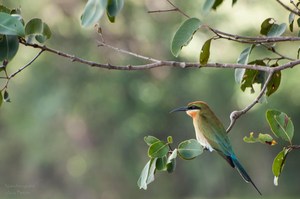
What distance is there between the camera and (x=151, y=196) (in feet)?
45.4

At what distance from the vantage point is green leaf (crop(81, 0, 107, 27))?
57.7 inches

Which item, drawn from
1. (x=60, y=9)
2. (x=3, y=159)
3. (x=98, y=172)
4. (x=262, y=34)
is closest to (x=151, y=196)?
(x=98, y=172)

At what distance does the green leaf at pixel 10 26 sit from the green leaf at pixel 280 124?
0.63m

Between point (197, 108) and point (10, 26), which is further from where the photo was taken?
point (197, 108)

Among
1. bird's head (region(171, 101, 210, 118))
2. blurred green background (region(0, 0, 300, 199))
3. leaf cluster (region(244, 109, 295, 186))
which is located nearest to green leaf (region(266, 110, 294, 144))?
leaf cluster (region(244, 109, 295, 186))

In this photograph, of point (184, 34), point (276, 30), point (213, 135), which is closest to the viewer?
point (184, 34)

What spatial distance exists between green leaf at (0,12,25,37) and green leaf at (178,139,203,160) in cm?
47

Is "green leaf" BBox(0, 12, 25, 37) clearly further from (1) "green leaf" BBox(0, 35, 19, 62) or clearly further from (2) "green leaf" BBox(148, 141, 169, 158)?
(2) "green leaf" BBox(148, 141, 169, 158)

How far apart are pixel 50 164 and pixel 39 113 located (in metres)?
1.40

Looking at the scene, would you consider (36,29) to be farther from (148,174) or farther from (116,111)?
(116,111)

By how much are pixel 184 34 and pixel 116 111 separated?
403 inches

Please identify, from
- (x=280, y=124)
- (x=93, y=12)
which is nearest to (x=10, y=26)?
(x=93, y=12)

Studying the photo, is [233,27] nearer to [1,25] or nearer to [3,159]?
[3,159]

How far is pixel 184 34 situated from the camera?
1977 millimetres
